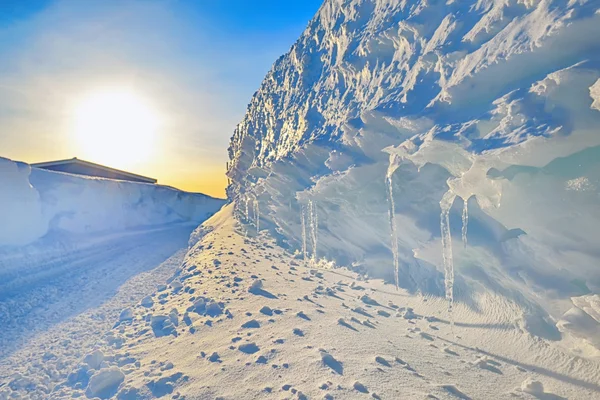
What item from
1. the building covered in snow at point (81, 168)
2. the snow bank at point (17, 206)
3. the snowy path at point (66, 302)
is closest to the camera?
the snowy path at point (66, 302)

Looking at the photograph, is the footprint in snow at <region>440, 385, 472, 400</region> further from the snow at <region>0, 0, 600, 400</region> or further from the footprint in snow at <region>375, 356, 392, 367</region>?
the footprint in snow at <region>375, 356, 392, 367</region>

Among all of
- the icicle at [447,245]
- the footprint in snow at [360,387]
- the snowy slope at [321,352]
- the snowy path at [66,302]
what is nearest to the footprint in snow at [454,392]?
the snowy slope at [321,352]

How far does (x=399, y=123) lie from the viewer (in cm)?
851

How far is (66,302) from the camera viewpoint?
12891mm

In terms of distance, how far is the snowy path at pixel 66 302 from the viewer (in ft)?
27.9

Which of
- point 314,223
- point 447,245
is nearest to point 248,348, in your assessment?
point 447,245

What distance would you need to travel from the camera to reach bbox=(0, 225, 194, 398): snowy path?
8.49 m

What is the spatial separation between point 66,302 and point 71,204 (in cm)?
1396

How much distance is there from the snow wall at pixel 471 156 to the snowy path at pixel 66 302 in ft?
23.9

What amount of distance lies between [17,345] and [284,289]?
6573mm

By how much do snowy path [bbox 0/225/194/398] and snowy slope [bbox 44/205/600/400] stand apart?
0.75 meters

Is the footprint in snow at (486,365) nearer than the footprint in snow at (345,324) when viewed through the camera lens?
Yes

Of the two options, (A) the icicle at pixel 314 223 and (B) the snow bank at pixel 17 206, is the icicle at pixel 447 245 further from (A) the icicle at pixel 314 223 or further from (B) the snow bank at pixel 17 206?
(B) the snow bank at pixel 17 206

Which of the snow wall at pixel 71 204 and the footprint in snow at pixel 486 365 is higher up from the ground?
the snow wall at pixel 71 204
